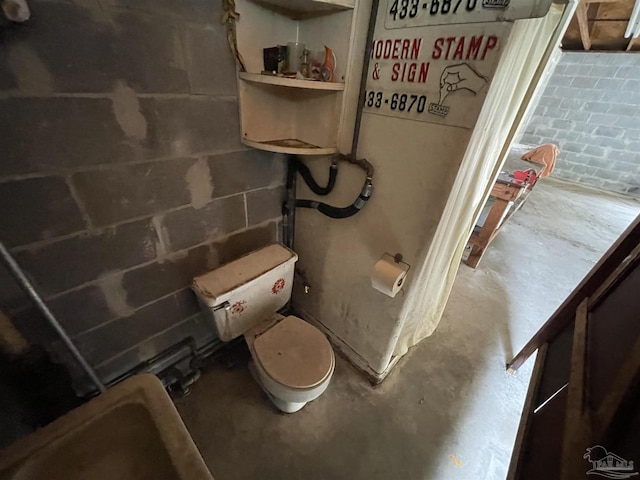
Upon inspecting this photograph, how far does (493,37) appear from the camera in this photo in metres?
0.70

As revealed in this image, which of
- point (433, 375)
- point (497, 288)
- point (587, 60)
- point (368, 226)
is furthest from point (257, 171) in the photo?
point (587, 60)

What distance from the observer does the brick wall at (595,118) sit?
13.2ft

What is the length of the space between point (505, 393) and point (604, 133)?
520 cm

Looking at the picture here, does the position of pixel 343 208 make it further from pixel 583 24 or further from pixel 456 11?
pixel 583 24

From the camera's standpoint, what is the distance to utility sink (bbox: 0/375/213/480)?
621 mm

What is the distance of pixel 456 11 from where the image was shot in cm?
75

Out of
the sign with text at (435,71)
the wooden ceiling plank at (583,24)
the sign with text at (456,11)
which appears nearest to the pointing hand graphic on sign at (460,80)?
the sign with text at (435,71)

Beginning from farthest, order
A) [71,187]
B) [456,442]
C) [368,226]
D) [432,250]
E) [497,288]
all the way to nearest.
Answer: [497,288] → [456,442] → [368,226] → [432,250] → [71,187]

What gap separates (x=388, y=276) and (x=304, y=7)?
3.47ft

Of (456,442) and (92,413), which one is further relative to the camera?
(456,442)

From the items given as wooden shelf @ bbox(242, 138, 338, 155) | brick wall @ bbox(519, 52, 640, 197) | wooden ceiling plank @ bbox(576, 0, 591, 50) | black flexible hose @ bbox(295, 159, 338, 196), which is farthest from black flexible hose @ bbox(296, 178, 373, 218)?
brick wall @ bbox(519, 52, 640, 197)

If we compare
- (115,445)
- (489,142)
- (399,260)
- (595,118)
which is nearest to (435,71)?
(489,142)

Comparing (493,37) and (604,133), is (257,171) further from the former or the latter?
(604,133)

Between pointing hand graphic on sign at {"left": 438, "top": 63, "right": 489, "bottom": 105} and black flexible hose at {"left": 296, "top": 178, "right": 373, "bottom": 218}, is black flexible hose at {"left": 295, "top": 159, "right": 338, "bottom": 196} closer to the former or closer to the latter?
black flexible hose at {"left": 296, "top": 178, "right": 373, "bottom": 218}
